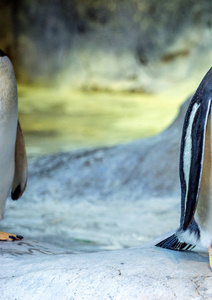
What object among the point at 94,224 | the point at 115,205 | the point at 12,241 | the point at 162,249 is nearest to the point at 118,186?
the point at 115,205

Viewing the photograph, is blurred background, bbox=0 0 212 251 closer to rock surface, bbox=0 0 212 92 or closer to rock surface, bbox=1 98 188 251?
rock surface, bbox=0 0 212 92

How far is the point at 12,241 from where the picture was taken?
2.08 m

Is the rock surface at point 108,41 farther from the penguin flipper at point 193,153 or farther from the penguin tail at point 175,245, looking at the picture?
the penguin flipper at point 193,153

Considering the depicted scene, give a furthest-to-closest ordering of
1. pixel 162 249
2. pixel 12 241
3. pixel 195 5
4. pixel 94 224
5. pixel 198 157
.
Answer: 1. pixel 195 5
2. pixel 94 224
3. pixel 12 241
4. pixel 162 249
5. pixel 198 157

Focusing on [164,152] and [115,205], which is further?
[164,152]

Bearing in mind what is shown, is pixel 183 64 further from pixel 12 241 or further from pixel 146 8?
pixel 12 241

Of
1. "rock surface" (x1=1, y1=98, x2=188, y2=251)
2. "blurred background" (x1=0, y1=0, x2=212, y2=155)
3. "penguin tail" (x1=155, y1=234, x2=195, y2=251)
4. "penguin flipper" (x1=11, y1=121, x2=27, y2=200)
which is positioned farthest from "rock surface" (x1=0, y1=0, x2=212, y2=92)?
"penguin tail" (x1=155, y1=234, x2=195, y2=251)

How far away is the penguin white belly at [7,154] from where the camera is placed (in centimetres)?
200

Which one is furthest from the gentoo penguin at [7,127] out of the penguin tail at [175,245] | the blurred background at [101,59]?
the blurred background at [101,59]

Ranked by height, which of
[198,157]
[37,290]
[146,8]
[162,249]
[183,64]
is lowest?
[37,290]

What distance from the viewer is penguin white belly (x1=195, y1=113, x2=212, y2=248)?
1374 mm

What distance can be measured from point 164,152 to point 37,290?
3.82 m

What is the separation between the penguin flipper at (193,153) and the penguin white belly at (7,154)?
81 cm

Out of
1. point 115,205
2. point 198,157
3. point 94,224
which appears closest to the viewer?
point 198,157
